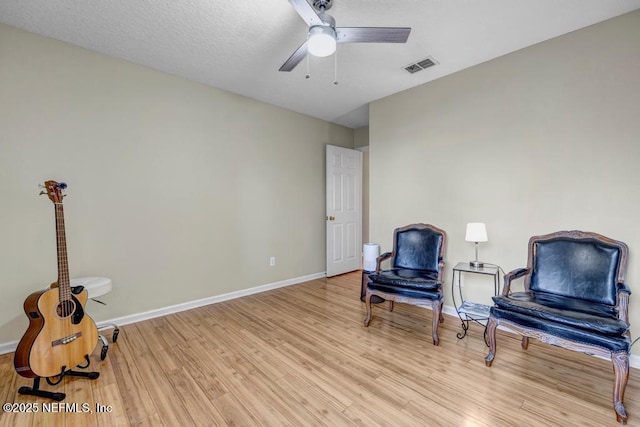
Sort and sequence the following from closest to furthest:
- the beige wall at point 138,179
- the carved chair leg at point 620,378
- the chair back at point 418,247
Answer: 1. the carved chair leg at point 620,378
2. the beige wall at point 138,179
3. the chair back at point 418,247

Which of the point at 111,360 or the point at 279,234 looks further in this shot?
the point at 279,234

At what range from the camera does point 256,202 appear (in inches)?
153

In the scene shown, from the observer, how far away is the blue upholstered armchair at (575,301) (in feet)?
5.37

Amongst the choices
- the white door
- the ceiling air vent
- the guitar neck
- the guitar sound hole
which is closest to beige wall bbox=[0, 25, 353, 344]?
the white door

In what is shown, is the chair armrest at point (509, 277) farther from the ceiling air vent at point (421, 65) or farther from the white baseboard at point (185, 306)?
the white baseboard at point (185, 306)

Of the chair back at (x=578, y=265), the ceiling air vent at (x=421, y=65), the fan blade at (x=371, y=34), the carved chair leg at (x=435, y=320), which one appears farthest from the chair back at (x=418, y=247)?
the fan blade at (x=371, y=34)

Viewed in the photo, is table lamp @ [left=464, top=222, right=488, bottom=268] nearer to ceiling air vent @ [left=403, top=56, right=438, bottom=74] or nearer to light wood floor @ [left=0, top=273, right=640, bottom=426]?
light wood floor @ [left=0, top=273, right=640, bottom=426]

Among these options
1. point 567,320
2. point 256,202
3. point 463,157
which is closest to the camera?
point 567,320

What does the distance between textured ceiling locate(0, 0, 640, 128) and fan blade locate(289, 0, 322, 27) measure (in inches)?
19.3

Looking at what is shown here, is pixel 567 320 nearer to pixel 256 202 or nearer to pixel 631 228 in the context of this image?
pixel 631 228

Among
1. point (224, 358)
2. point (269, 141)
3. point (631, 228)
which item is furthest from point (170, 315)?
point (631, 228)

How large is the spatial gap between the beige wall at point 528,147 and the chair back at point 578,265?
0.57ft

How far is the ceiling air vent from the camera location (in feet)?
9.16

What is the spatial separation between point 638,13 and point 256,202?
3.98m
